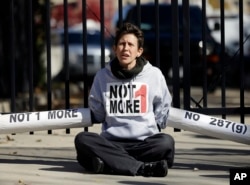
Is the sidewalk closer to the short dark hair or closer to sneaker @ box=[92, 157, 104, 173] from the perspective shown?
sneaker @ box=[92, 157, 104, 173]

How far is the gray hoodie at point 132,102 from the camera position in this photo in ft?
27.9

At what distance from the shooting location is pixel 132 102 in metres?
8.59

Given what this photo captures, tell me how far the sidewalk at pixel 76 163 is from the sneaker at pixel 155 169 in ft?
0.21

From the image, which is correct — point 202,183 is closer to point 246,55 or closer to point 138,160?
point 138,160

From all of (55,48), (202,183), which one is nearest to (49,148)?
(202,183)

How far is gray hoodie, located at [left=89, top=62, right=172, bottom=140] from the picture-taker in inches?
335

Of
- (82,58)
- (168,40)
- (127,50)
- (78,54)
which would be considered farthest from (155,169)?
(78,54)

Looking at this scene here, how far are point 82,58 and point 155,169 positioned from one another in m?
8.35

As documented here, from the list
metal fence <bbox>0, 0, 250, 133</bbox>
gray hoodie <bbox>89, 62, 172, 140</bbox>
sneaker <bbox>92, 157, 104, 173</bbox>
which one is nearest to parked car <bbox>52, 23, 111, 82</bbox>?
metal fence <bbox>0, 0, 250, 133</bbox>

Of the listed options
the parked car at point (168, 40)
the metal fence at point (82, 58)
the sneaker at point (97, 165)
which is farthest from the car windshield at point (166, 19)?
the sneaker at point (97, 165)

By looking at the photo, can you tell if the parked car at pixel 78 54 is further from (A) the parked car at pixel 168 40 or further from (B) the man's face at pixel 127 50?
(B) the man's face at pixel 127 50

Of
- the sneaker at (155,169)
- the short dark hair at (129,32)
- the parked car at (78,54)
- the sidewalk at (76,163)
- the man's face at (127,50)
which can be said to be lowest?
the parked car at (78,54)

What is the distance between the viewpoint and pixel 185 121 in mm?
8977

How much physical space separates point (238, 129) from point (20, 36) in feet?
25.5
